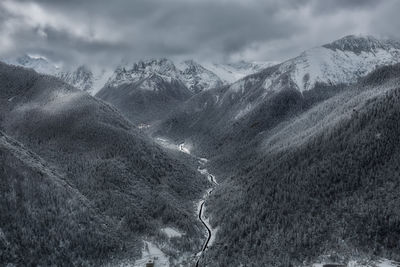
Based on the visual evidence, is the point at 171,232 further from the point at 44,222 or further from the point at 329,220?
the point at 329,220

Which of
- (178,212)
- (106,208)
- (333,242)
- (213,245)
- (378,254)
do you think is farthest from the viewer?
(178,212)

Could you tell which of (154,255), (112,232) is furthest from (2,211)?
(154,255)

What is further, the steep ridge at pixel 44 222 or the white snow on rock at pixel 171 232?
the white snow on rock at pixel 171 232

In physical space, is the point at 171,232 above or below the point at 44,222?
below

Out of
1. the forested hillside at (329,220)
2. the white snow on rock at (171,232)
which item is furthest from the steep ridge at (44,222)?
the forested hillside at (329,220)

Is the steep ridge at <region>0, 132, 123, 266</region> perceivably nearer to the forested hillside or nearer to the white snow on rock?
the white snow on rock

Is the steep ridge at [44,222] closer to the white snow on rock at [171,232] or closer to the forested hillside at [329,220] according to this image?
Answer: the white snow on rock at [171,232]

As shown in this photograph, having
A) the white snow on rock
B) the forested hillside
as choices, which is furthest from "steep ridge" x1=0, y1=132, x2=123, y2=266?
the forested hillside

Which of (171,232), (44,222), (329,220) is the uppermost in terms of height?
(44,222)

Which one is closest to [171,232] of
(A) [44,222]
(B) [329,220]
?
(A) [44,222]

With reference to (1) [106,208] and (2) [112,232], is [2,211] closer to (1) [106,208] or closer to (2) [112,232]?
(2) [112,232]

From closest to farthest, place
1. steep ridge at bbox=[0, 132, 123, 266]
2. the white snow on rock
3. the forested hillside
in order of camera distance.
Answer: steep ridge at bbox=[0, 132, 123, 266]
the forested hillside
the white snow on rock
